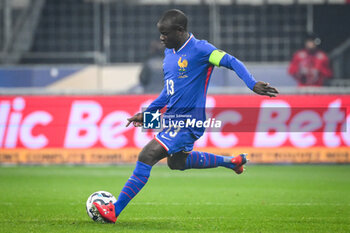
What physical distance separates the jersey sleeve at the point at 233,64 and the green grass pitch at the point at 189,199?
1476mm

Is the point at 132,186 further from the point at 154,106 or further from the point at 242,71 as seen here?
the point at 242,71

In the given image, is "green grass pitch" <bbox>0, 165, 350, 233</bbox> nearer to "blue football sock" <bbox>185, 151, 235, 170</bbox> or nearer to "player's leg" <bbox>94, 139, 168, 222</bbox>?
"player's leg" <bbox>94, 139, 168, 222</bbox>

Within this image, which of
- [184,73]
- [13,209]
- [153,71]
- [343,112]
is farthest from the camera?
[153,71]

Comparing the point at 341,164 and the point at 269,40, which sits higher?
the point at 269,40

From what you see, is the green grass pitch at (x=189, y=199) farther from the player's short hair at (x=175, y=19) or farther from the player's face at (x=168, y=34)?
the player's short hair at (x=175, y=19)

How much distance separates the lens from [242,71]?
684 cm

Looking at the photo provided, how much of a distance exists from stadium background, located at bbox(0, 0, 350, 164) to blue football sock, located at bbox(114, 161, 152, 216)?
828 cm

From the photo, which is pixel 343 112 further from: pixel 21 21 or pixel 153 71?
pixel 21 21

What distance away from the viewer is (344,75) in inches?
695

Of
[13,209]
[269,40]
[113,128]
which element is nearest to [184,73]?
[13,209]

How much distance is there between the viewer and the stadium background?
15.5m

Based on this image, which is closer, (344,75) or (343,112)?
(343,112)

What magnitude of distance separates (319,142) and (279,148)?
2.99 feet

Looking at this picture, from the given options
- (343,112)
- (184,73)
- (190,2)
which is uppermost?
(190,2)
